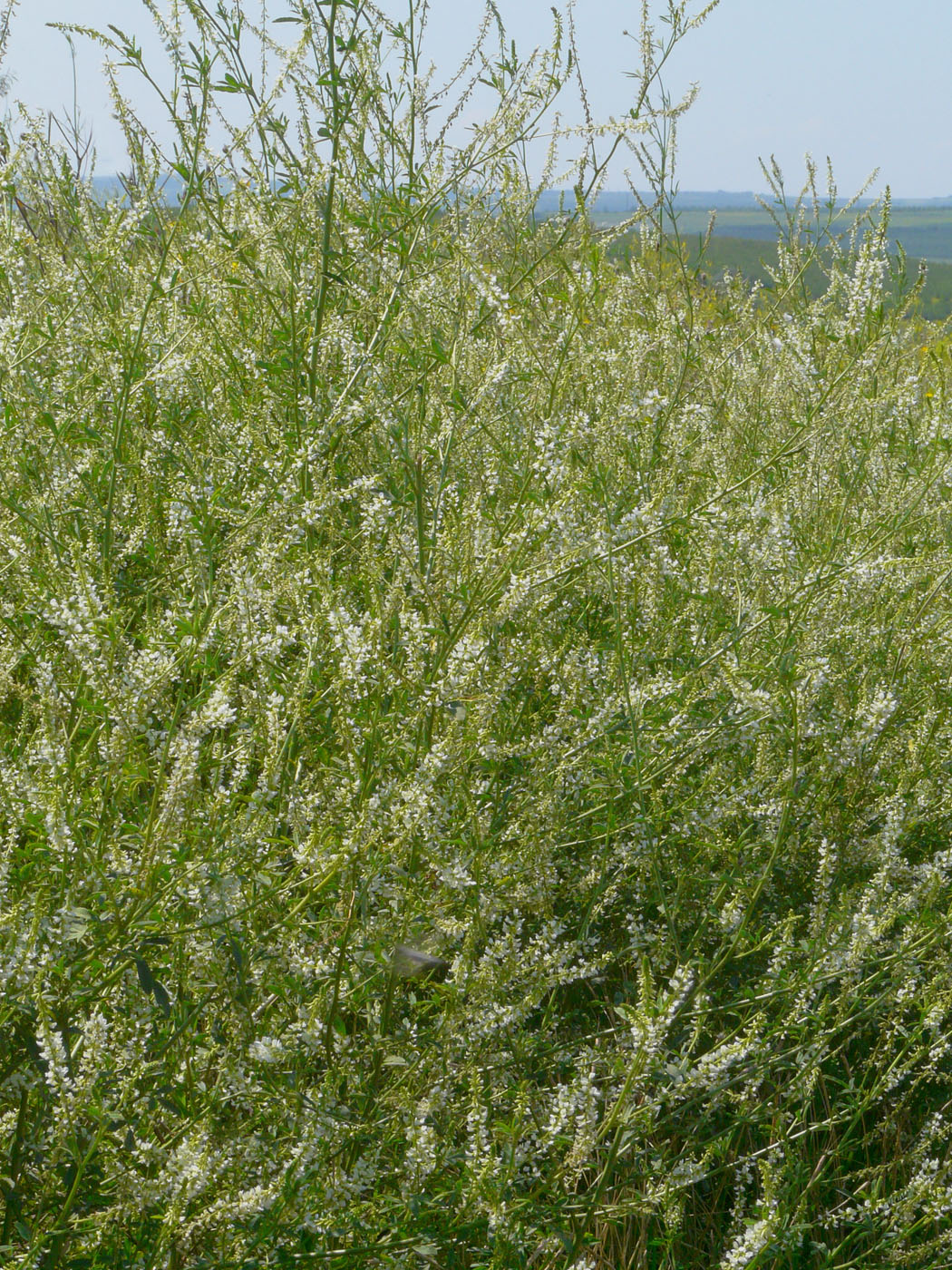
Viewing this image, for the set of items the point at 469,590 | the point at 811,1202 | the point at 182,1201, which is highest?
the point at 469,590

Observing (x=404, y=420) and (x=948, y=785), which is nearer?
(x=404, y=420)

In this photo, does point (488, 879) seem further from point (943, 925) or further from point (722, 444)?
point (722, 444)

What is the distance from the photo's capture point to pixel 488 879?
1.94 metres

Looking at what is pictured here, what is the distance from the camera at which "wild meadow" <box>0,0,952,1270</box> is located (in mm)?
1580

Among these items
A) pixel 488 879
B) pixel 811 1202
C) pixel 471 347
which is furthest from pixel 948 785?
pixel 471 347

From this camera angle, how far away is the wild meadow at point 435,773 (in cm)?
158

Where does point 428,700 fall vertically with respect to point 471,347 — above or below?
below

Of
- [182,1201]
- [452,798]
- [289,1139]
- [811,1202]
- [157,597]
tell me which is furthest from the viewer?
[157,597]

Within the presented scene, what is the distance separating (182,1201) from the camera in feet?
4.65

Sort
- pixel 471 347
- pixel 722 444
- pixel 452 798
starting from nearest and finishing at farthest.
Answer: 1. pixel 452 798
2. pixel 471 347
3. pixel 722 444

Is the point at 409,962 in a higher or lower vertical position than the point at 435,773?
lower

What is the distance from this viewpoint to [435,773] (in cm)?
166

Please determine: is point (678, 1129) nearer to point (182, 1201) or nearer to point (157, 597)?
point (182, 1201)

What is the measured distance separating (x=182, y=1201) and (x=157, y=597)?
1.70m
